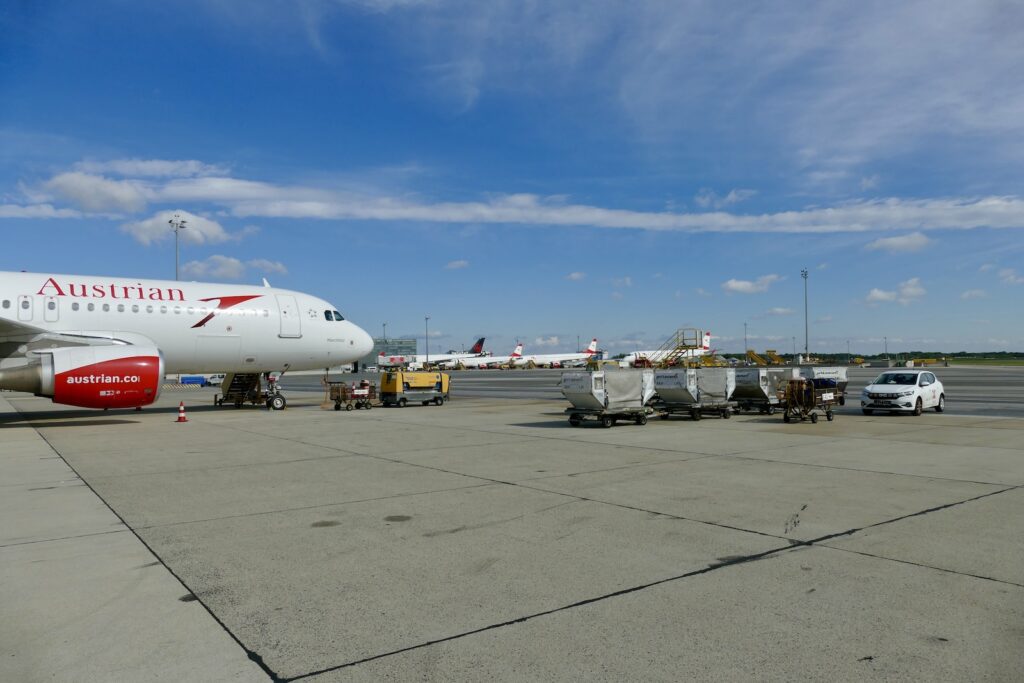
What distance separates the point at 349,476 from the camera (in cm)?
1113

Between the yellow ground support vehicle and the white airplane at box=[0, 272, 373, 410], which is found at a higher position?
the white airplane at box=[0, 272, 373, 410]

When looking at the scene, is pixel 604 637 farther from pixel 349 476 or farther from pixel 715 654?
pixel 349 476

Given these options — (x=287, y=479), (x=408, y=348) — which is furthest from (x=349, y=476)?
(x=408, y=348)

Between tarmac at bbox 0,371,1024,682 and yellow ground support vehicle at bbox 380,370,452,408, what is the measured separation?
16.0 meters

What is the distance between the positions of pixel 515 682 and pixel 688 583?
2282 millimetres

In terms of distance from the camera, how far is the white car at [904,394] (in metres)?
21.8

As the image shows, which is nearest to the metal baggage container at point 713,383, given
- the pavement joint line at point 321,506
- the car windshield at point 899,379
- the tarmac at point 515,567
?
the car windshield at point 899,379

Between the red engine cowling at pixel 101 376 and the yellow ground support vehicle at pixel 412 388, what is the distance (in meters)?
11.0

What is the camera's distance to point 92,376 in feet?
60.0

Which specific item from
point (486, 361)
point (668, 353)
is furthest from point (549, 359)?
point (668, 353)

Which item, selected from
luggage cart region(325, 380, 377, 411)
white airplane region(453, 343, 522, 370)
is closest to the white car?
luggage cart region(325, 380, 377, 411)

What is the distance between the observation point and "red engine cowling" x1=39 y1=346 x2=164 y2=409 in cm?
1800

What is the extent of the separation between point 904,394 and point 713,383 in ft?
20.5

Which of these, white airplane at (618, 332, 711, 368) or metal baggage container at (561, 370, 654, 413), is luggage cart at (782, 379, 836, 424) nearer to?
metal baggage container at (561, 370, 654, 413)
